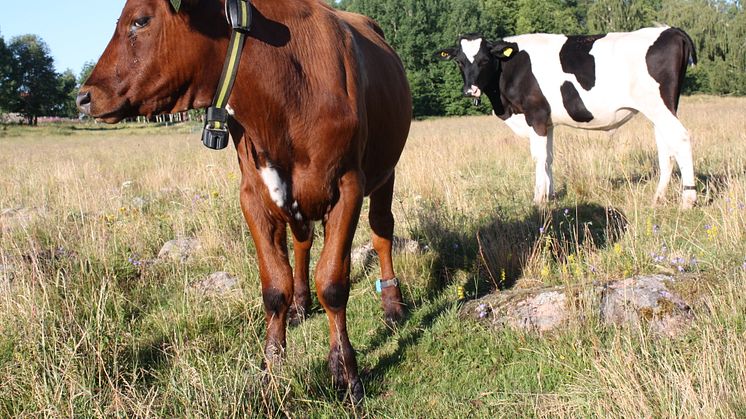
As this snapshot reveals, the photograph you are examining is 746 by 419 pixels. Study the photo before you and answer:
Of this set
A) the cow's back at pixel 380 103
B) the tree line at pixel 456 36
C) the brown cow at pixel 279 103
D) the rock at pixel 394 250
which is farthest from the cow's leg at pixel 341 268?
the tree line at pixel 456 36

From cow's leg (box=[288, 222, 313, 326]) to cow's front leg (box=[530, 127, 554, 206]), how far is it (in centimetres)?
363

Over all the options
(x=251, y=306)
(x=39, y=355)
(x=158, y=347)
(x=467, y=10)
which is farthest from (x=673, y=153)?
(x=467, y=10)

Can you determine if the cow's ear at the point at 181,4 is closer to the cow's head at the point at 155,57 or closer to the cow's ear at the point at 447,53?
the cow's head at the point at 155,57

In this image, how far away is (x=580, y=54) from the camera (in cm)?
789

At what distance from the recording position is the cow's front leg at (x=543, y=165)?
7422 mm

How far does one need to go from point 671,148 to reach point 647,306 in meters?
4.45

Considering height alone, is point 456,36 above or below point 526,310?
above

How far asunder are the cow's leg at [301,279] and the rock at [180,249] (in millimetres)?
1461

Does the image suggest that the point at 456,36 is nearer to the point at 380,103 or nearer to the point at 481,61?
the point at 481,61

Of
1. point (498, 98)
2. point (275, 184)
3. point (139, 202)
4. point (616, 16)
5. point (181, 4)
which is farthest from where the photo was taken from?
point (616, 16)

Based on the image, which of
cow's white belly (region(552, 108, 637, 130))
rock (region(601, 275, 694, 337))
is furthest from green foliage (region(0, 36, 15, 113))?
rock (region(601, 275, 694, 337))

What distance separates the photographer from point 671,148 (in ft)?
23.7

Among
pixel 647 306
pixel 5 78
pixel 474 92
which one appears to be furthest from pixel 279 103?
pixel 5 78

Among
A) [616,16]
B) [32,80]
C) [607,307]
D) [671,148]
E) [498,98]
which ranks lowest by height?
[607,307]
